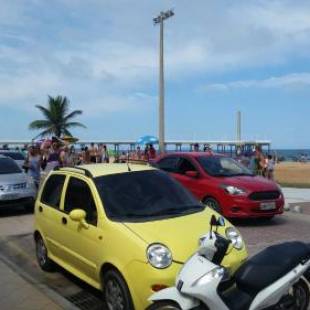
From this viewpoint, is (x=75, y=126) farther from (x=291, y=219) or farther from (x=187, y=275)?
(x=187, y=275)

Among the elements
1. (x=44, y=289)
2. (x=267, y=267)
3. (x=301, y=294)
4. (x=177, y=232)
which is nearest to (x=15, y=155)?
(x=44, y=289)

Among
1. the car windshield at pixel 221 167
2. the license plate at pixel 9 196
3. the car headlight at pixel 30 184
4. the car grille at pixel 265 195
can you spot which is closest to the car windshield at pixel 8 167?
the car headlight at pixel 30 184

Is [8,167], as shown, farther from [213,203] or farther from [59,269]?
[59,269]

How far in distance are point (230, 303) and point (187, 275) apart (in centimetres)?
43

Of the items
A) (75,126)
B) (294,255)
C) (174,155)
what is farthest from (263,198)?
(75,126)

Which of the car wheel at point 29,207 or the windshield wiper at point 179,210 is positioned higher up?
the windshield wiper at point 179,210

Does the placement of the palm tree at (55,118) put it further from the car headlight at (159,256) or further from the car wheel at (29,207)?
the car headlight at (159,256)

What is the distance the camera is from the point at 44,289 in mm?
7273

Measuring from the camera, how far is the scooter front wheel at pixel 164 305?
485 cm

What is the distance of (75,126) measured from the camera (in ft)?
175

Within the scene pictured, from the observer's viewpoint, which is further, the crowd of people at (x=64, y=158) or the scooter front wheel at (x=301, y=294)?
the crowd of people at (x=64, y=158)

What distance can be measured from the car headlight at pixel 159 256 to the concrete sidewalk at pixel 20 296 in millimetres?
1441

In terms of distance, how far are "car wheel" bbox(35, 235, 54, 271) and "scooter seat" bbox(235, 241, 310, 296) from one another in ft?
13.4

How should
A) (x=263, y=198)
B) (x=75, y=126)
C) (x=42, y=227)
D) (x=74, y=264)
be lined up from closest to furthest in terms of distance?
1. (x=74, y=264)
2. (x=42, y=227)
3. (x=263, y=198)
4. (x=75, y=126)
